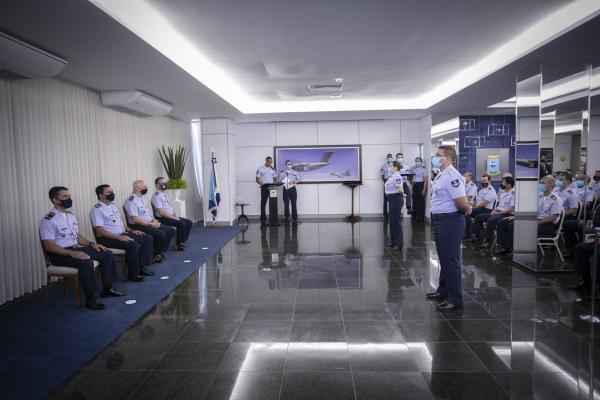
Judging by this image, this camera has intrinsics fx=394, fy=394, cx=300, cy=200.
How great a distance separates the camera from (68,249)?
4.52 meters

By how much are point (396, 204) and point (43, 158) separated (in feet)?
18.0

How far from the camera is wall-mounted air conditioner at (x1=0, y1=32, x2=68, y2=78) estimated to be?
3.77 metres

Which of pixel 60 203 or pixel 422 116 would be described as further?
pixel 422 116

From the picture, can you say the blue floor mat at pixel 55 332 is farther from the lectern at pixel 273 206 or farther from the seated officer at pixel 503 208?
the seated officer at pixel 503 208

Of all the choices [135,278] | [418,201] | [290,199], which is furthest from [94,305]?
[418,201]

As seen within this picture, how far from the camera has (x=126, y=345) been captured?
348cm

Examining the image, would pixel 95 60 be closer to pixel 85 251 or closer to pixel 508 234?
pixel 85 251

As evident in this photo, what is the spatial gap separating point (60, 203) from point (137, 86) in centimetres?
255

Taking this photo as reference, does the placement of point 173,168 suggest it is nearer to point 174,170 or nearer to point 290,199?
point 174,170

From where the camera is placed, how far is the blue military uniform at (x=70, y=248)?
438cm

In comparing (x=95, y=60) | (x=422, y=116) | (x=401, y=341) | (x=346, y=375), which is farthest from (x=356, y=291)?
(x=422, y=116)

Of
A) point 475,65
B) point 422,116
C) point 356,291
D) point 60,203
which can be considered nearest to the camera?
point 60,203

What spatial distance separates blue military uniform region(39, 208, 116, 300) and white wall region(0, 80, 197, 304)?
2.35 feet

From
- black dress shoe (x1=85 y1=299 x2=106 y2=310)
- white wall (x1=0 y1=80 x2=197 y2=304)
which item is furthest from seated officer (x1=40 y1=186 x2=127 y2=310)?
white wall (x1=0 y1=80 x2=197 y2=304)
